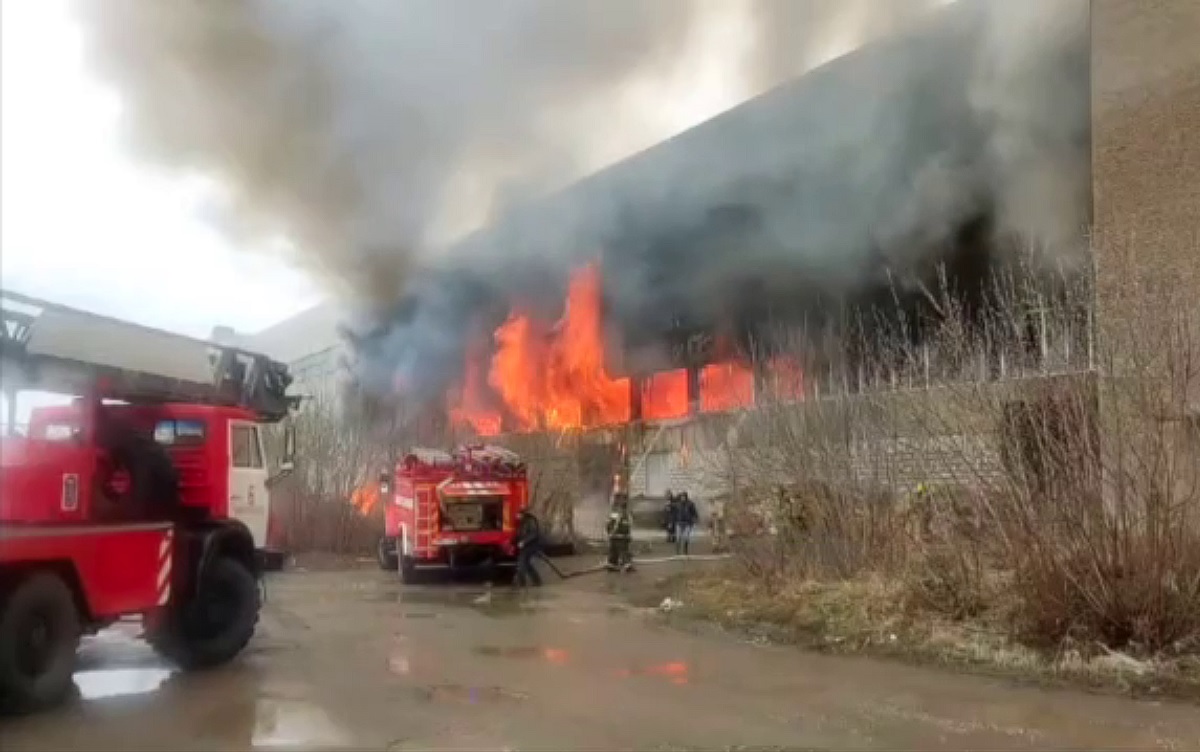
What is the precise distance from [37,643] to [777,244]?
67.5ft

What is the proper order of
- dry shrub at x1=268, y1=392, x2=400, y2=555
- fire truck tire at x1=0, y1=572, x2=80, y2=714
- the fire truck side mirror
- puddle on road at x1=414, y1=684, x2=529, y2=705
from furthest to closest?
dry shrub at x1=268, y1=392, x2=400, y2=555, the fire truck side mirror, puddle on road at x1=414, y1=684, x2=529, y2=705, fire truck tire at x1=0, y1=572, x2=80, y2=714

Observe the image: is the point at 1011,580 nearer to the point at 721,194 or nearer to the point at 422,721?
the point at 422,721

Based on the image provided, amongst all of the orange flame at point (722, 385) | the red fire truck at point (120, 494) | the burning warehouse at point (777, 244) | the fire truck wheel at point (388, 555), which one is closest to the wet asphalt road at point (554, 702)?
the red fire truck at point (120, 494)

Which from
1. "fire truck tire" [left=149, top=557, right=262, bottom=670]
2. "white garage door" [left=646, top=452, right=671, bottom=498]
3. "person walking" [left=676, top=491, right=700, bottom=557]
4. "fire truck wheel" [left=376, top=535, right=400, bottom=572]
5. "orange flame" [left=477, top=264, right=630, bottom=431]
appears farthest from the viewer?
"orange flame" [left=477, top=264, right=630, bottom=431]

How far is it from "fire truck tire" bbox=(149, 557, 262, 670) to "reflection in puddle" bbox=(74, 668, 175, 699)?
214mm

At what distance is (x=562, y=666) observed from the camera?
8883mm

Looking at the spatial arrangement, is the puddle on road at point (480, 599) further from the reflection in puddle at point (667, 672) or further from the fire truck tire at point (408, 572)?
the reflection in puddle at point (667, 672)

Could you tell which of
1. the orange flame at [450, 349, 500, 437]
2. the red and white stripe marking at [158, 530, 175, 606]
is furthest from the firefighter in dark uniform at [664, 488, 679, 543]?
the red and white stripe marking at [158, 530, 175, 606]

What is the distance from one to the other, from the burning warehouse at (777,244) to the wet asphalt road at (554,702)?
4782 mm

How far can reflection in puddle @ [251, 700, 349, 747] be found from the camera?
621cm

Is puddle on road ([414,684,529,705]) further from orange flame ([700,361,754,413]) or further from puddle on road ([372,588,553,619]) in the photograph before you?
orange flame ([700,361,754,413])

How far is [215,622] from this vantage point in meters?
8.96

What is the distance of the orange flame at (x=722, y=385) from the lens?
2531 cm

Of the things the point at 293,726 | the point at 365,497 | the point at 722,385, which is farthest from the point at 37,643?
the point at 722,385
